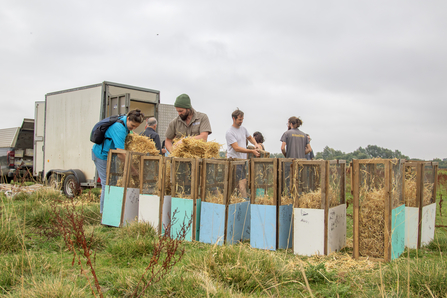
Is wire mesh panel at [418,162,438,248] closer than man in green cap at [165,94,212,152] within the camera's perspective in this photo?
Yes

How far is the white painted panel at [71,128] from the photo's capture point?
892 centimetres

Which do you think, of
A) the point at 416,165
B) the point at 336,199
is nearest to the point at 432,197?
the point at 416,165

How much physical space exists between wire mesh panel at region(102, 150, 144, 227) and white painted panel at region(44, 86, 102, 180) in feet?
12.1

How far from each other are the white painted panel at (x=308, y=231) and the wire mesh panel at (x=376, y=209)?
36 cm

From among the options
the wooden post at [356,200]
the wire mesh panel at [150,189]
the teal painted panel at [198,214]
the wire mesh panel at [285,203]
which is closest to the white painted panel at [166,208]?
the wire mesh panel at [150,189]

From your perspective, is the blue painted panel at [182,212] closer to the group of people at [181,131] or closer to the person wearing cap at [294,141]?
the group of people at [181,131]

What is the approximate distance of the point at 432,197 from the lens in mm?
4715

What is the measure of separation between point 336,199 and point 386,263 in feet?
2.80

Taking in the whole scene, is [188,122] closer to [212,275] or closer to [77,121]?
[212,275]

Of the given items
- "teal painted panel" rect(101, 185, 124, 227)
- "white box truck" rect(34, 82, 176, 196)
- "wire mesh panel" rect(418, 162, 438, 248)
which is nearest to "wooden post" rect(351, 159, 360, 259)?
"wire mesh panel" rect(418, 162, 438, 248)

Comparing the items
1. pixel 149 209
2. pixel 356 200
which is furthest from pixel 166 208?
pixel 356 200

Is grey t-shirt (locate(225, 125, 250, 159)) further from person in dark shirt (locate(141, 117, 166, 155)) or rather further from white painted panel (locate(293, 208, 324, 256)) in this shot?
white painted panel (locate(293, 208, 324, 256))

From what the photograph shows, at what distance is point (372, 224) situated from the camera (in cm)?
372

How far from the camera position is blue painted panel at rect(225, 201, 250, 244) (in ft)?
13.7
